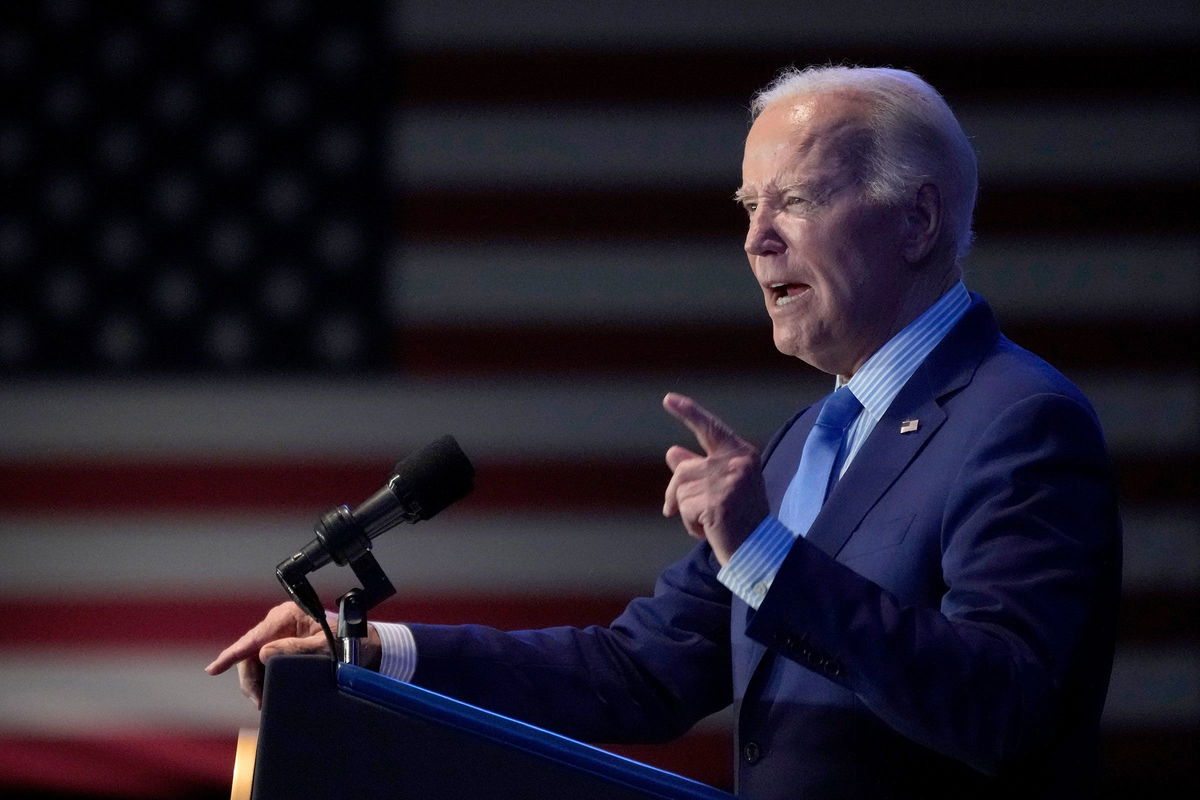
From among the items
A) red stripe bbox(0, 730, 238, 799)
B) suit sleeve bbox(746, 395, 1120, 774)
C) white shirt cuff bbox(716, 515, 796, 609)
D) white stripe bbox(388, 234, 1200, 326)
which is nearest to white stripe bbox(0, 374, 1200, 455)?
white stripe bbox(388, 234, 1200, 326)

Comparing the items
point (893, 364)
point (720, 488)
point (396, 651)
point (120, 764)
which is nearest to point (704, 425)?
point (720, 488)

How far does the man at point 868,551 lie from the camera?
117cm

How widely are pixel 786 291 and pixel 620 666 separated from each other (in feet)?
1.74

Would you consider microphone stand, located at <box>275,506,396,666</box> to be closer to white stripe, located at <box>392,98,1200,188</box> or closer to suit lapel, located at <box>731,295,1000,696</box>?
suit lapel, located at <box>731,295,1000,696</box>

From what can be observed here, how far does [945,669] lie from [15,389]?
2580 mm

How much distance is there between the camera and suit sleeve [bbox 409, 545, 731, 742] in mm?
1648

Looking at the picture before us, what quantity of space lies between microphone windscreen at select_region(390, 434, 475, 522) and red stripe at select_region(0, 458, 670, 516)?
6.01 ft

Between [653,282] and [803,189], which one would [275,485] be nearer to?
[653,282]

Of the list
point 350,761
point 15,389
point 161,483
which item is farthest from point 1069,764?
point 15,389

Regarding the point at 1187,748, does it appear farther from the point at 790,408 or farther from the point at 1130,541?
the point at 790,408

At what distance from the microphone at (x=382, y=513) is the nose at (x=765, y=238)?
521 mm

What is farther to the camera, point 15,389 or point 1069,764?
point 15,389

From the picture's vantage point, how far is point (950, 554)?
130cm

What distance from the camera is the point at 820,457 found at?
1.62m
